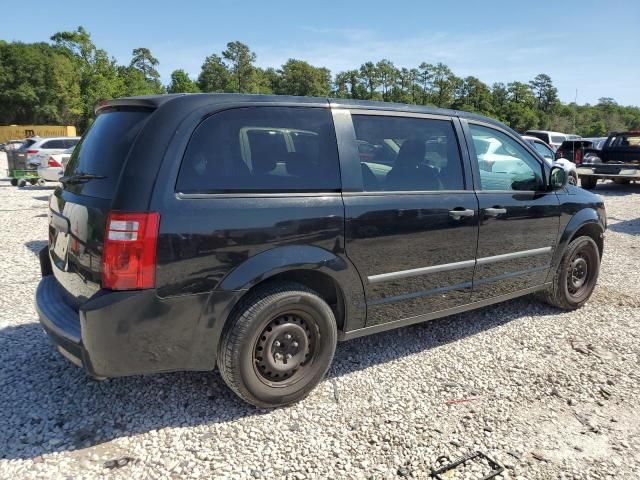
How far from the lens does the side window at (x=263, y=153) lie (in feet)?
8.95

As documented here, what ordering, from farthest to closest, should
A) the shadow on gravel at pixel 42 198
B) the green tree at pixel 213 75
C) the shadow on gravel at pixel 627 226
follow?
the green tree at pixel 213 75
the shadow on gravel at pixel 42 198
the shadow on gravel at pixel 627 226

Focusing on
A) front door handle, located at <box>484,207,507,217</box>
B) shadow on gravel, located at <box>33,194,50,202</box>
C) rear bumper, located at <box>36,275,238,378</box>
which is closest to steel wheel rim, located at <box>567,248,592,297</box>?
front door handle, located at <box>484,207,507,217</box>

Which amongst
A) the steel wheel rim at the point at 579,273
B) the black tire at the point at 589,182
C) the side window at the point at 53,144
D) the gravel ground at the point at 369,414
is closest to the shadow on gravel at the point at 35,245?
the gravel ground at the point at 369,414

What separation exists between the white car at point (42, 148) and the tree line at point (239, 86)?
132 feet

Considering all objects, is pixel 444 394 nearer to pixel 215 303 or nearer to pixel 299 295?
pixel 299 295

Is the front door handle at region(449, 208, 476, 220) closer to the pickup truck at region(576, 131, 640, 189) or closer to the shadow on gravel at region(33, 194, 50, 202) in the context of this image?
the shadow on gravel at region(33, 194, 50, 202)

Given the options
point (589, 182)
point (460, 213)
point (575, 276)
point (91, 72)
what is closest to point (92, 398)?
point (460, 213)

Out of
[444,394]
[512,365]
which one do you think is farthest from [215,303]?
[512,365]

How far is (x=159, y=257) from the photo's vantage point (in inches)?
99.2

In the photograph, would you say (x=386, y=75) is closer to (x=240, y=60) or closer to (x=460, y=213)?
(x=240, y=60)

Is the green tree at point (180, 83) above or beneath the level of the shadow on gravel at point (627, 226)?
above

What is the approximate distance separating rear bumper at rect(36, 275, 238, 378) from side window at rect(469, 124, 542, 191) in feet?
8.19

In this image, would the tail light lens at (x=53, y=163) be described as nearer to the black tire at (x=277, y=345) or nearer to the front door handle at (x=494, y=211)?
the black tire at (x=277, y=345)

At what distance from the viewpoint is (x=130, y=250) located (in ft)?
8.14
